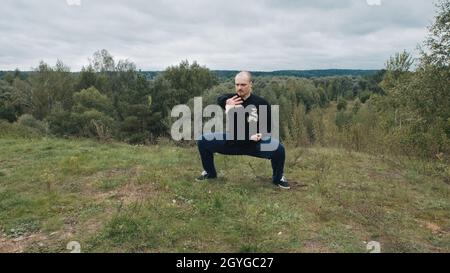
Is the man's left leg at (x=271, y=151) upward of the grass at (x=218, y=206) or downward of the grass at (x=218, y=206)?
upward

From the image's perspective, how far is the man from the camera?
233 inches

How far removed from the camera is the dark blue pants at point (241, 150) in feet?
20.4

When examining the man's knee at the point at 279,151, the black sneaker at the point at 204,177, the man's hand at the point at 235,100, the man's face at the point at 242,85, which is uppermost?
the man's face at the point at 242,85

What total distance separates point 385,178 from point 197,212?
13.3 ft

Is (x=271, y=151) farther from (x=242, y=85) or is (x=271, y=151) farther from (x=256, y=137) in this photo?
(x=242, y=85)

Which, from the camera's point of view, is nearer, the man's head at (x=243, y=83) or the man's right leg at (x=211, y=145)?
the man's head at (x=243, y=83)

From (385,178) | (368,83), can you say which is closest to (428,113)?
(385,178)

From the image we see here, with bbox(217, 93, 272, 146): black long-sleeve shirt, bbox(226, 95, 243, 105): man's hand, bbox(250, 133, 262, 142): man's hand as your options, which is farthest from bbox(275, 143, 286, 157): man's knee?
bbox(226, 95, 243, 105): man's hand

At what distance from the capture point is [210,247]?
4.27 m

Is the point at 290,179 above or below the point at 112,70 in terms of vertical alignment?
below

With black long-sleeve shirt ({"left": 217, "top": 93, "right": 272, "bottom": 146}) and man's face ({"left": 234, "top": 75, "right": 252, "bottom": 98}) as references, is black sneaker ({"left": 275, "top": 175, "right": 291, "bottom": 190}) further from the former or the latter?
man's face ({"left": 234, "top": 75, "right": 252, "bottom": 98})

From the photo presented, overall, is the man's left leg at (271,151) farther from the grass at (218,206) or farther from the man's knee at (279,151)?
the grass at (218,206)

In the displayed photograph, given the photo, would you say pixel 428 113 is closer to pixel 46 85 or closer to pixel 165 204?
pixel 165 204

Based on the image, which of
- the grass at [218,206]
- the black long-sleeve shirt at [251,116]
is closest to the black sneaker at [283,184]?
the grass at [218,206]
